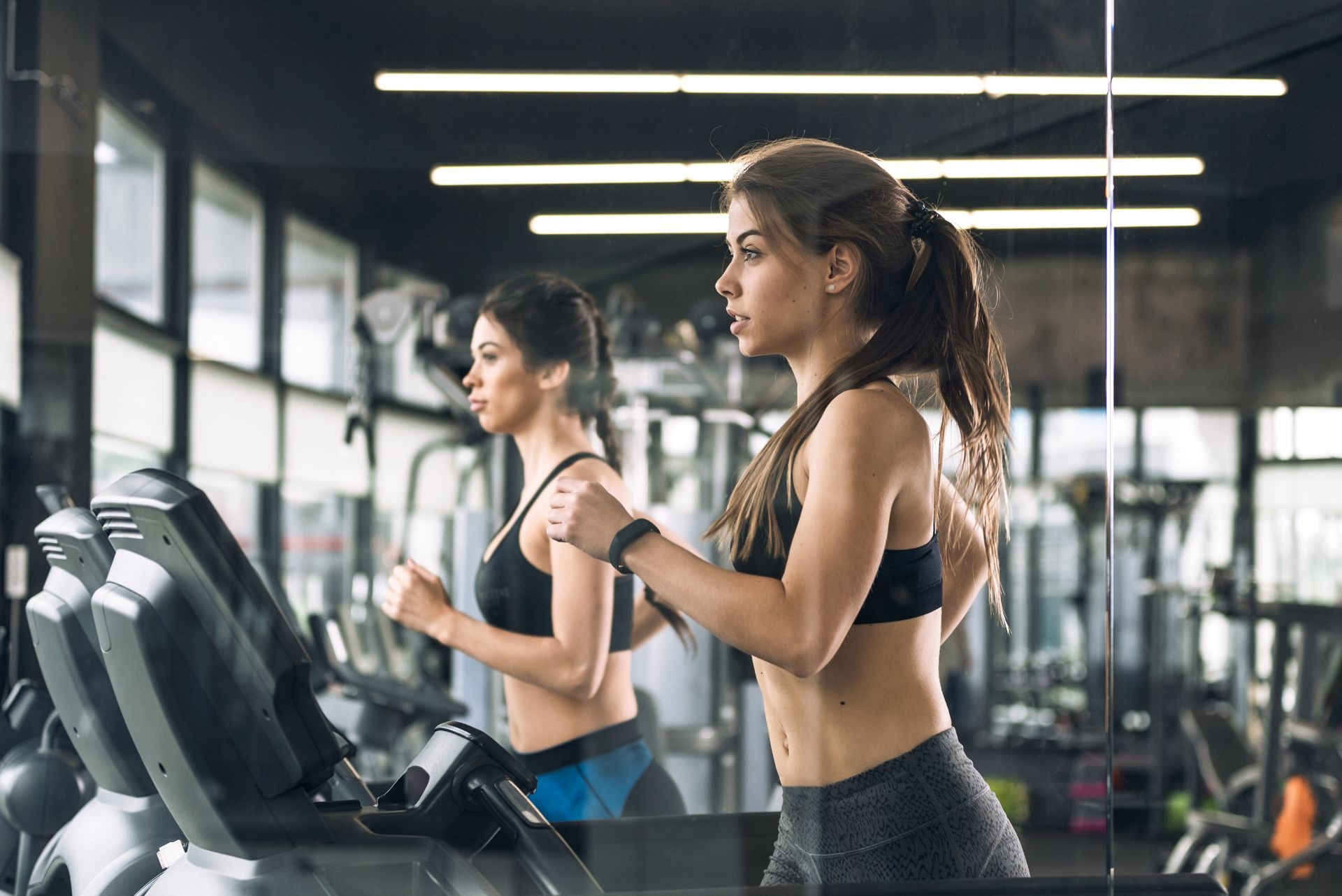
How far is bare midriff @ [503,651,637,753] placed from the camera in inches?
62.4

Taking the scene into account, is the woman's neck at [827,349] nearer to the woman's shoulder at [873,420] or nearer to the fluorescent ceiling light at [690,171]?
the woman's shoulder at [873,420]

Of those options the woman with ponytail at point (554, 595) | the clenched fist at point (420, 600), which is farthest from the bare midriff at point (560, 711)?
the clenched fist at point (420, 600)

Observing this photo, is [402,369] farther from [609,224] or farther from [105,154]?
[105,154]

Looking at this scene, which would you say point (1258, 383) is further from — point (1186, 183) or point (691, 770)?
point (691, 770)

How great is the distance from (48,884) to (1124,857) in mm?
2081

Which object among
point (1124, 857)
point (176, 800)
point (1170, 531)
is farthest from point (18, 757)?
point (1170, 531)

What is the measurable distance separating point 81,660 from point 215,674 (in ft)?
1.54

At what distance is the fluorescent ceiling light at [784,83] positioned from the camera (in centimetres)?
157

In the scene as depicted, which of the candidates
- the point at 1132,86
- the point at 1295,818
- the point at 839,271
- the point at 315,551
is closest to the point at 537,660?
the point at 315,551

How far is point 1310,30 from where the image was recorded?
1.74 metres

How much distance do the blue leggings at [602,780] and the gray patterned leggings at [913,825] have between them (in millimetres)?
342

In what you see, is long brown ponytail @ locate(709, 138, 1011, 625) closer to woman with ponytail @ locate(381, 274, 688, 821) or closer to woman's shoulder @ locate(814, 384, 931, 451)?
woman's shoulder @ locate(814, 384, 931, 451)

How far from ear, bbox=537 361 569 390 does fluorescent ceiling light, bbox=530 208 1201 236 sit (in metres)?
0.19

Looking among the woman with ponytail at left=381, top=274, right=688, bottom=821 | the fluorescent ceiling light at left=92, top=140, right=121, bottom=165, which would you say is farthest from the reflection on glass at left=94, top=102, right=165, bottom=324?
the woman with ponytail at left=381, top=274, right=688, bottom=821
